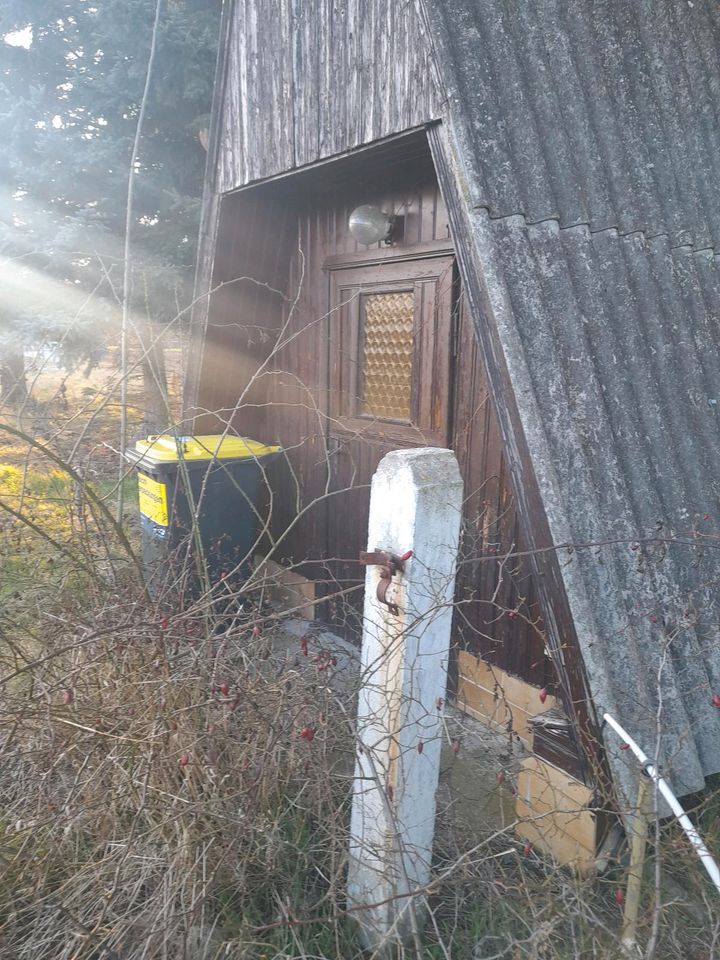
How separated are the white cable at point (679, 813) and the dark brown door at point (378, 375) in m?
1.95

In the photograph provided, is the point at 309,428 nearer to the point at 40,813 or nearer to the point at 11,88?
the point at 40,813

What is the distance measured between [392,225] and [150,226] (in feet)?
23.1

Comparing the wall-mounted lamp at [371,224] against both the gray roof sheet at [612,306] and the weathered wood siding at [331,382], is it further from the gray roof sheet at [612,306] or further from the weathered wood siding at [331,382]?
the gray roof sheet at [612,306]

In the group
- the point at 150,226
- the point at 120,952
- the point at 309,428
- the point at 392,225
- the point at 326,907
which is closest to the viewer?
the point at 120,952

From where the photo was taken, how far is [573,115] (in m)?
3.42

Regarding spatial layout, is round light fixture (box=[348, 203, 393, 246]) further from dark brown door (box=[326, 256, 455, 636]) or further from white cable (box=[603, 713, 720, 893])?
white cable (box=[603, 713, 720, 893])

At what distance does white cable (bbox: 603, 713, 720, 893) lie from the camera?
197cm

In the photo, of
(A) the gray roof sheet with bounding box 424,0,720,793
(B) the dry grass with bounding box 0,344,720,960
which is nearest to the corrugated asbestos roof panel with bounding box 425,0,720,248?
(A) the gray roof sheet with bounding box 424,0,720,793

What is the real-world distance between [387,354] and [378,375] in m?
0.19

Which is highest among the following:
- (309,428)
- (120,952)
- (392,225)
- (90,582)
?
(392,225)

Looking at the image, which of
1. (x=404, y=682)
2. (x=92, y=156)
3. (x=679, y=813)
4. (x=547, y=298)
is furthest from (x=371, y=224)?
(x=92, y=156)

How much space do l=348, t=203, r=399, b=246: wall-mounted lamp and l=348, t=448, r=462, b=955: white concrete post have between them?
8.94 feet

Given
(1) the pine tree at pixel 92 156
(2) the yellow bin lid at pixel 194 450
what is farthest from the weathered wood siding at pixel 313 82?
(1) the pine tree at pixel 92 156

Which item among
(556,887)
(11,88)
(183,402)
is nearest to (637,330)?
(556,887)
